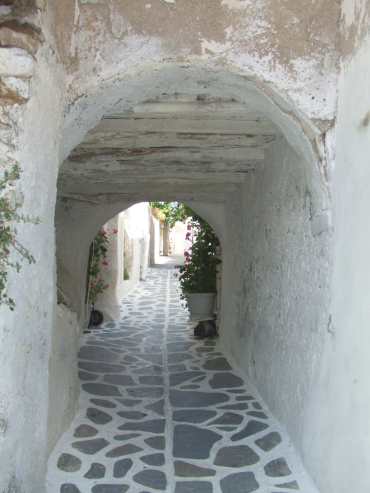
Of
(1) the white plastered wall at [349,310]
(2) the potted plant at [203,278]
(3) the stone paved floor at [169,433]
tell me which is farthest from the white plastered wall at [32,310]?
(2) the potted plant at [203,278]

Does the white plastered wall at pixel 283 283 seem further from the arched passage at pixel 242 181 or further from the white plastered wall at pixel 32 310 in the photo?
the white plastered wall at pixel 32 310

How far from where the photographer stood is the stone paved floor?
10.3ft

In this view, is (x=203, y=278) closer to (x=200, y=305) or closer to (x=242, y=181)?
(x=200, y=305)

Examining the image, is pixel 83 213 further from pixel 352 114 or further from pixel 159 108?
pixel 352 114

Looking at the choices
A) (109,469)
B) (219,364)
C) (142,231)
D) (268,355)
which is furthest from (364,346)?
(142,231)

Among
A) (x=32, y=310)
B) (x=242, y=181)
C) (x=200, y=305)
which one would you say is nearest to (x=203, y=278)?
(x=200, y=305)

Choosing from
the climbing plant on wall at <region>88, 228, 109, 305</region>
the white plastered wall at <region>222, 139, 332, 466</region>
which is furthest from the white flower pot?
the white plastered wall at <region>222, 139, 332, 466</region>

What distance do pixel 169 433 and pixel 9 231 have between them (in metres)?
2.57

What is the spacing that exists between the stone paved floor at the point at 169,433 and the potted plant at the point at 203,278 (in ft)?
7.45

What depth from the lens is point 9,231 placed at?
192 cm

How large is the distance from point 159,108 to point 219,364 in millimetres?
3605

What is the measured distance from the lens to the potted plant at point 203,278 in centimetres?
905

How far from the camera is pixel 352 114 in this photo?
2.44 metres

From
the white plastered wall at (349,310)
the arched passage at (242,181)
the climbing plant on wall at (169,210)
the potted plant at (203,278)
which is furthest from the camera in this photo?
the climbing plant on wall at (169,210)
